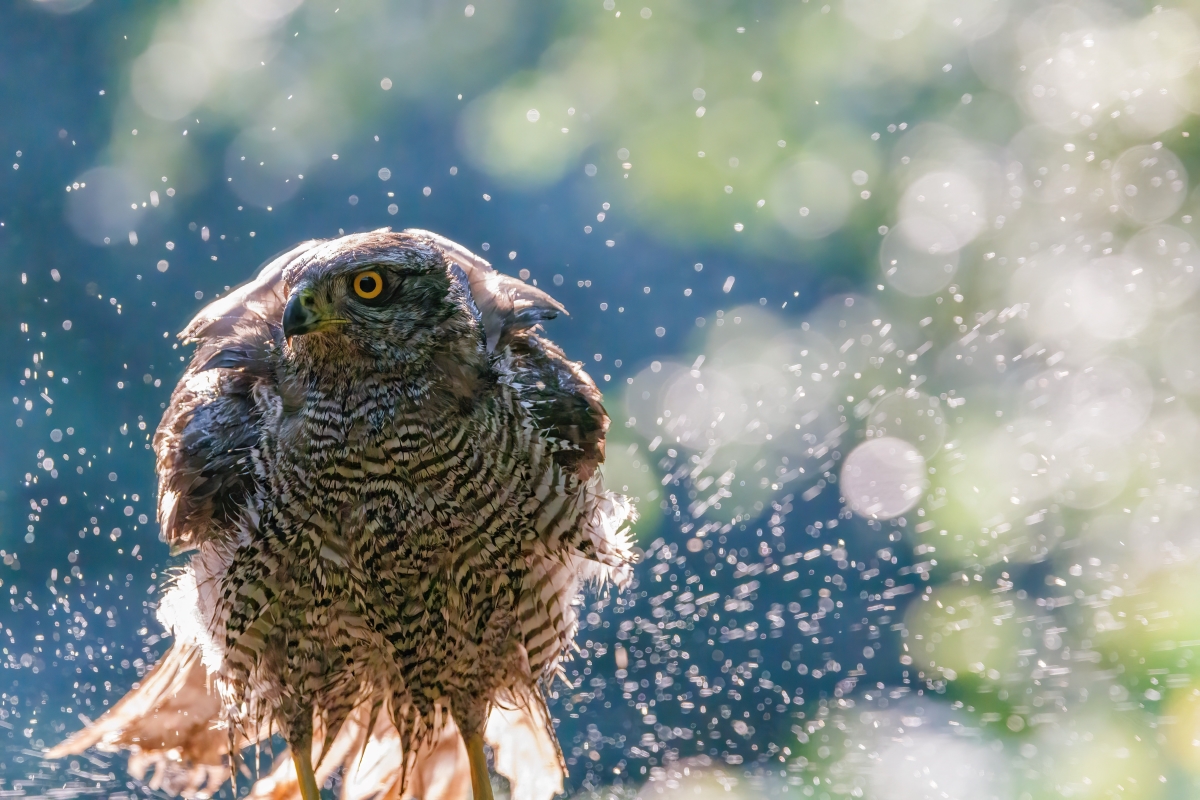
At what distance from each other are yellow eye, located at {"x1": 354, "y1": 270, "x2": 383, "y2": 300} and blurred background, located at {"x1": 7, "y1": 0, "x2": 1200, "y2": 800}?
2.71m

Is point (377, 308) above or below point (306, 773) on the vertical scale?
above

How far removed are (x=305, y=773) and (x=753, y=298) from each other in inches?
151

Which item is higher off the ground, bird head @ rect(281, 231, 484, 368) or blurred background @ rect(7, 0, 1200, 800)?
blurred background @ rect(7, 0, 1200, 800)

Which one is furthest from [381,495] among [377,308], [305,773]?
[305,773]

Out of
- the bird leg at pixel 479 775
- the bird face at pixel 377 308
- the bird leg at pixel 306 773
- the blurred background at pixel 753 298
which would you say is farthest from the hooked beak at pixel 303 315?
the blurred background at pixel 753 298

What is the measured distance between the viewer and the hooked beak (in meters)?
1.43

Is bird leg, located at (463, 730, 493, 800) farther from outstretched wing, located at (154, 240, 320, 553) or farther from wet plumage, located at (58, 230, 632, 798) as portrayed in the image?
outstretched wing, located at (154, 240, 320, 553)

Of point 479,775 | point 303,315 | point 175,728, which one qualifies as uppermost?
point 303,315

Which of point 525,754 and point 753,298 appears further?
point 753,298

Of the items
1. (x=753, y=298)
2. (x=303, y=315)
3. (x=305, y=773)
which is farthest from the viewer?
(x=753, y=298)

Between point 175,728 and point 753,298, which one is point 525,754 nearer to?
point 175,728

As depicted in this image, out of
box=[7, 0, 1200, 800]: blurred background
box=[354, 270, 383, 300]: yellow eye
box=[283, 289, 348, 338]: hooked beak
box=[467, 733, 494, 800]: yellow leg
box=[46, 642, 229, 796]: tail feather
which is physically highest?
box=[7, 0, 1200, 800]: blurred background

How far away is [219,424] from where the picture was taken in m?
1.65

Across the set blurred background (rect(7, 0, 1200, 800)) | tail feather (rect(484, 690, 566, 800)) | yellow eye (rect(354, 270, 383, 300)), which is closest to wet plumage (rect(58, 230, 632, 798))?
yellow eye (rect(354, 270, 383, 300))
